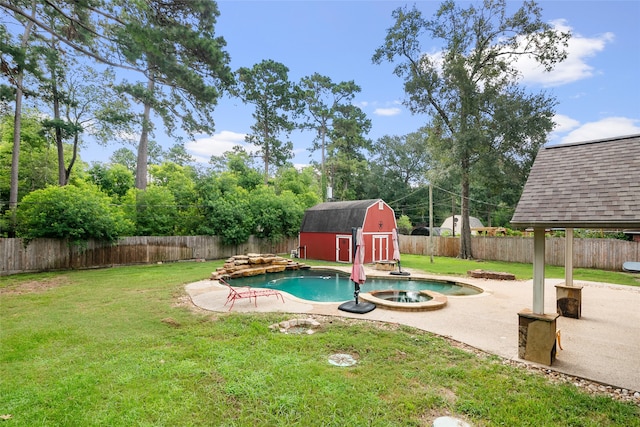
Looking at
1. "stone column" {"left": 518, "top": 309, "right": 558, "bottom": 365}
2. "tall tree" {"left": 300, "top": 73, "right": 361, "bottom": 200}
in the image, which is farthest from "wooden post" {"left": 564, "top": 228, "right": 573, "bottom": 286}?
"tall tree" {"left": 300, "top": 73, "right": 361, "bottom": 200}

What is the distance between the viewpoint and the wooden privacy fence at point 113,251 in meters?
13.1

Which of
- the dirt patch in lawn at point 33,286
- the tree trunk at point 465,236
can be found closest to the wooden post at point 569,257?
the tree trunk at point 465,236

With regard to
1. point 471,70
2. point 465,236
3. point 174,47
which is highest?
point 471,70

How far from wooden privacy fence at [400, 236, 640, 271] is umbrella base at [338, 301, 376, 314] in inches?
540

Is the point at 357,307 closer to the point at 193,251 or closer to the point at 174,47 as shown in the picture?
the point at 174,47

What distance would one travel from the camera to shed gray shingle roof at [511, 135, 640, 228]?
4.07 m

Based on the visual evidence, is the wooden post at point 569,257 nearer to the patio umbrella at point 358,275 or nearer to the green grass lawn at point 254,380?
the green grass lawn at point 254,380

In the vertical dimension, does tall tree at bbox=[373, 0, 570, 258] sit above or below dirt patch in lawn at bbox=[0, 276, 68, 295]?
above

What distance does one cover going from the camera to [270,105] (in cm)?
2778

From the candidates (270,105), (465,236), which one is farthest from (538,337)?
(270,105)

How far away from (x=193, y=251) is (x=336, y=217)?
8683 millimetres

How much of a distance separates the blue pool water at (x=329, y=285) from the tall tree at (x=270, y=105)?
14.8 metres

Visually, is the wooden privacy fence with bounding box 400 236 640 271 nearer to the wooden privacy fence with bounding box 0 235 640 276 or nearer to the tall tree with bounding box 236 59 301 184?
the wooden privacy fence with bounding box 0 235 640 276

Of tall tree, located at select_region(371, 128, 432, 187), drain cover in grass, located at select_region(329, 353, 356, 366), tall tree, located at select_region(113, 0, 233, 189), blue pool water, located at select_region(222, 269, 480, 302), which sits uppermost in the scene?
tall tree, located at select_region(371, 128, 432, 187)
